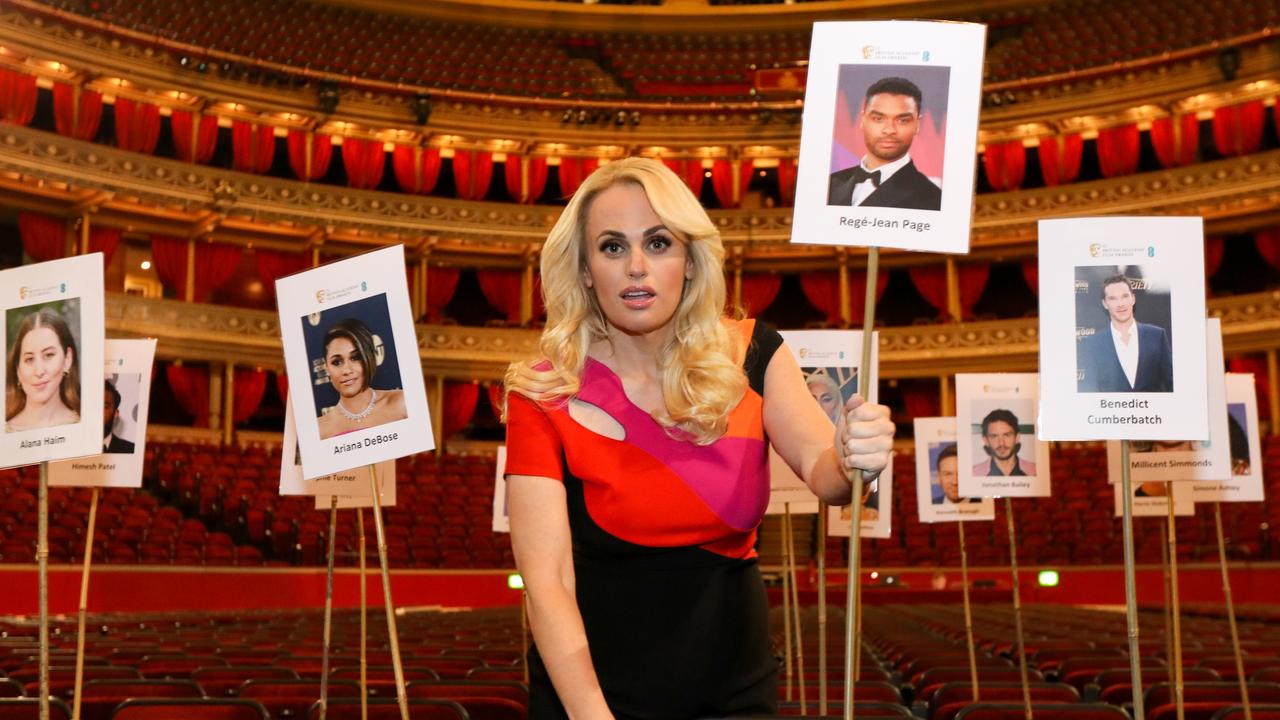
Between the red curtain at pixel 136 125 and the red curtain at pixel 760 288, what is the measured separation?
11655 millimetres

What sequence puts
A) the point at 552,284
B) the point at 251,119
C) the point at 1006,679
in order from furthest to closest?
1. the point at 251,119
2. the point at 1006,679
3. the point at 552,284

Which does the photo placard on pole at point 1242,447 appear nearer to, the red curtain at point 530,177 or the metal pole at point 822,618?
the metal pole at point 822,618

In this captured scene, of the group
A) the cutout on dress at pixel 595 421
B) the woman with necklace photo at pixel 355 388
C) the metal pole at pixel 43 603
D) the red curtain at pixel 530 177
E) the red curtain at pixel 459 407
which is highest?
the red curtain at pixel 530 177

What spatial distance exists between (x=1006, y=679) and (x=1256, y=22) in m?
21.8

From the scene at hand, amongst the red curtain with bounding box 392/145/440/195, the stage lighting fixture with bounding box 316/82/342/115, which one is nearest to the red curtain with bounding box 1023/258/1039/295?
the red curtain with bounding box 392/145/440/195

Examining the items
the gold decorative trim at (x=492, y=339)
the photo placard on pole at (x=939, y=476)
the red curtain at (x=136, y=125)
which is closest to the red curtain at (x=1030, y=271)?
the gold decorative trim at (x=492, y=339)

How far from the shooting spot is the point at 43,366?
386 cm

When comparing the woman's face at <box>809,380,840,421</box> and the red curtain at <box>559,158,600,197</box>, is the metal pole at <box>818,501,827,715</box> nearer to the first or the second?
the woman's face at <box>809,380,840,421</box>

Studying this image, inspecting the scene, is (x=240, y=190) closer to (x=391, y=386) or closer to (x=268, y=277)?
(x=268, y=277)

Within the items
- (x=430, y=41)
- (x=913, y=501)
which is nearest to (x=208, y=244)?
(x=430, y=41)

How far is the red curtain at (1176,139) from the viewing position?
24.2 meters

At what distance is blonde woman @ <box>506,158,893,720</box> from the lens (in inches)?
84.7

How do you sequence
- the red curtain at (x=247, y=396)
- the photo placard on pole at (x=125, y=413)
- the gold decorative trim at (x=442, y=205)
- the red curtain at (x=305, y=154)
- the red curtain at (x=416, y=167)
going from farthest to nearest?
the red curtain at (x=416, y=167), the red curtain at (x=305, y=154), the red curtain at (x=247, y=396), the gold decorative trim at (x=442, y=205), the photo placard on pole at (x=125, y=413)

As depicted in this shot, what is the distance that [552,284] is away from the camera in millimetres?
2350
